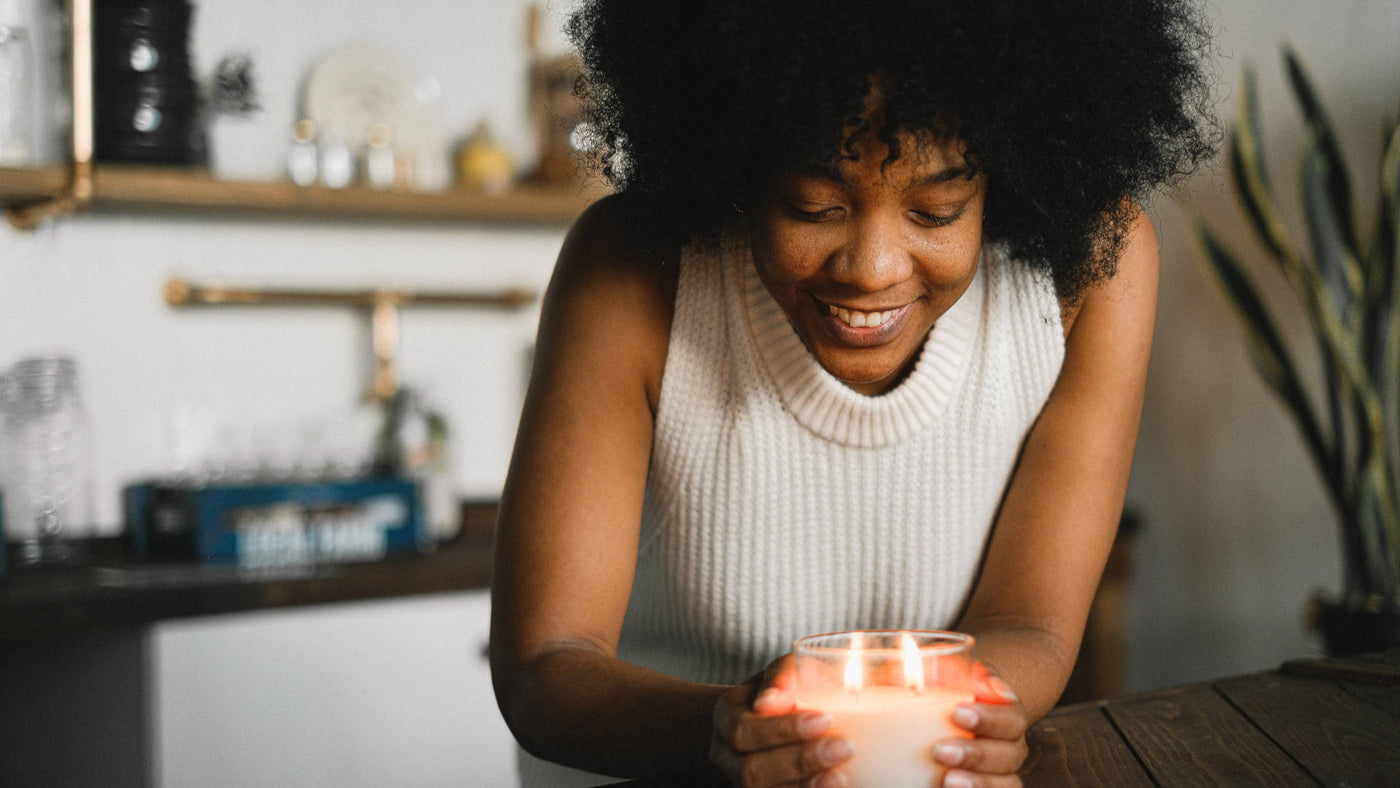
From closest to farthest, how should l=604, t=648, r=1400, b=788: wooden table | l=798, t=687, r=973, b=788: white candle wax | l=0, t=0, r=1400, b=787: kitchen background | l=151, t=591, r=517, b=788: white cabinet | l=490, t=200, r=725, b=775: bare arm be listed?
l=798, t=687, r=973, b=788: white candle wax < l=604, t=648, r=1400, b=788: wooden table < l=490, t=200, r=725, b=775: bare arm < l=151, t=591, r=517, b=788: white cabinet < l=0, t=0, r=1400, b=787: kitchen background

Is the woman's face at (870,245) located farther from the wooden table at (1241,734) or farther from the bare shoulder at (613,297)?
the wooden table at (1241,734)

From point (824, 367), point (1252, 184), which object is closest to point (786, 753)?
point (824, 367)

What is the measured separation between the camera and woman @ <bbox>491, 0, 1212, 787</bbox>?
773 millimetres

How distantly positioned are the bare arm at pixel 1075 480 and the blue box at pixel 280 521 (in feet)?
4.40

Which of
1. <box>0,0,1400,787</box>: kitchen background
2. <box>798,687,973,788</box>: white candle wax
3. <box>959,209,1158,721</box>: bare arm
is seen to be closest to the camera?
<box>798,687,973,788</box>: white candle wax

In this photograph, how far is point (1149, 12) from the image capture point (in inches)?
34.7

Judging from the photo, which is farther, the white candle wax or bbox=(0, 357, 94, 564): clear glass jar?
bbox=(0, 357, 94, 564): clear glass jar

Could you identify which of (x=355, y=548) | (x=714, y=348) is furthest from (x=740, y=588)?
(x=355, y=548)

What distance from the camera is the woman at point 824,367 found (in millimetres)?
773

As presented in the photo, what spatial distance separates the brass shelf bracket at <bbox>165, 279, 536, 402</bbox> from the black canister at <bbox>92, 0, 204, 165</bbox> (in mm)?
292

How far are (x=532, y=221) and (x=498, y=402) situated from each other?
0.42 metres

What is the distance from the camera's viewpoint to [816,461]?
1082mm

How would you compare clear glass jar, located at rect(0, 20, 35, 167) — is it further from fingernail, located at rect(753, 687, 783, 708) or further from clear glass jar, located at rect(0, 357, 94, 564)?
fingernail, located at rect(753, 687, 783, 708)

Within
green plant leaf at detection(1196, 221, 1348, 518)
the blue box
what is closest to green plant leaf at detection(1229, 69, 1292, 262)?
green plant leaf at detection(1196, 221, 1348, 518)
